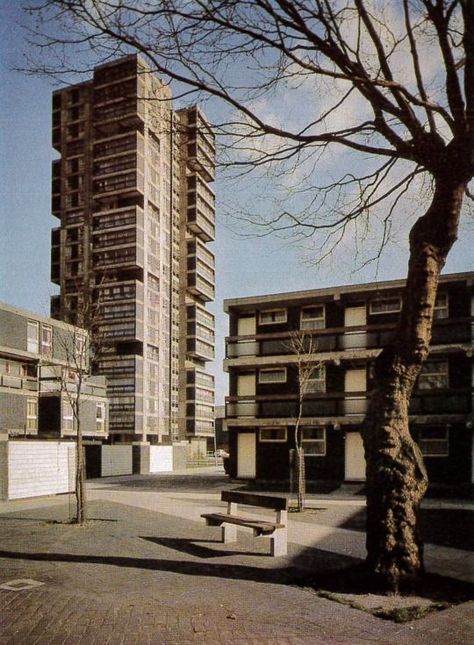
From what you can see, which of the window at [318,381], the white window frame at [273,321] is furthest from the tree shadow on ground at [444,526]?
the white window frame at [273,321]

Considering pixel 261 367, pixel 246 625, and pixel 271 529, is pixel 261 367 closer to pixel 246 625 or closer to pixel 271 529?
pixel 271 529

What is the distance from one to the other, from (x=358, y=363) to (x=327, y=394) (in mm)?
2112

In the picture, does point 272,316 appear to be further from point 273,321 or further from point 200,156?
point 200,156

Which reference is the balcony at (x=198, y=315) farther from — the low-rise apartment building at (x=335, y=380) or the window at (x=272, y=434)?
the window at (x=272, y=434)

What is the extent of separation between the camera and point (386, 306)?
2769 cm

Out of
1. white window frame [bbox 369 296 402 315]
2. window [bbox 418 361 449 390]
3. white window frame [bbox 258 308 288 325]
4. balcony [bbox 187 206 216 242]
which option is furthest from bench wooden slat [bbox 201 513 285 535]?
balcony [bbox 187 206 216 242]

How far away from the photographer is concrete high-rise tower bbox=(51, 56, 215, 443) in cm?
7244

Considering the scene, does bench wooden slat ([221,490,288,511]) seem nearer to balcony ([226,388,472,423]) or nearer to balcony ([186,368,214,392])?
balcony ([226,388,472,423])

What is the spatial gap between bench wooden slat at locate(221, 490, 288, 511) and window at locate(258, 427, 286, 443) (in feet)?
59.3

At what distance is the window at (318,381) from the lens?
28859mm

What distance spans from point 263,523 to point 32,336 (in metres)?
34.2

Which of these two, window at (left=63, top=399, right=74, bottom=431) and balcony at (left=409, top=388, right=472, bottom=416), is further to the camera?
window at (left=63, top=399, right=74, bottom=431)

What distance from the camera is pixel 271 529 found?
374 inches

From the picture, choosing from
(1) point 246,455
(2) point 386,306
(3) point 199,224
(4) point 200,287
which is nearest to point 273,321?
(2) point 386,306
